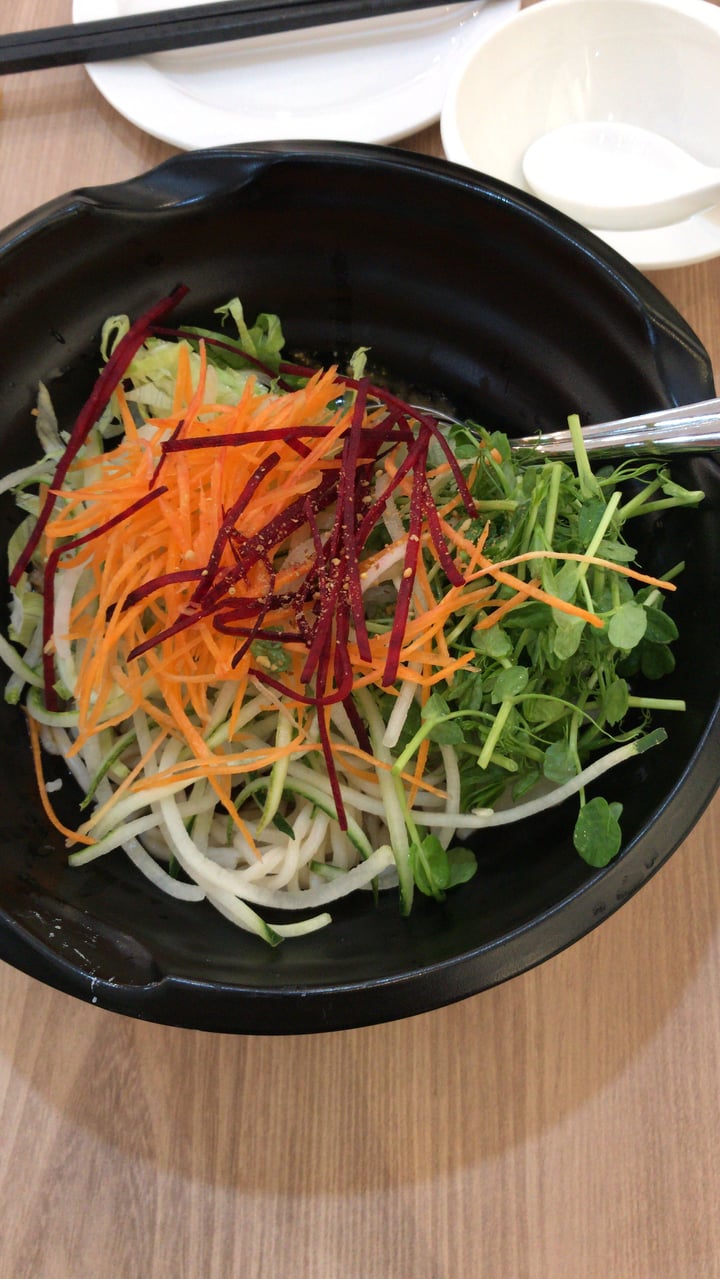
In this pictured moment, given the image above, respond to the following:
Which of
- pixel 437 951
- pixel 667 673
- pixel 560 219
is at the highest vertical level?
pixel 560 219

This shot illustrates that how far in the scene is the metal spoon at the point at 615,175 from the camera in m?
1.28

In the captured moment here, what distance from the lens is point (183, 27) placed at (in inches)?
54.2

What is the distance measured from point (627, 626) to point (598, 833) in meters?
0.22

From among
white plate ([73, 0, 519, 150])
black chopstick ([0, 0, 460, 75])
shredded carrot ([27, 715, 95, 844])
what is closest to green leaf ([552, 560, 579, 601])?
shredded carrot ([27, 715, 95, 844])

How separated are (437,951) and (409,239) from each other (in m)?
0.90

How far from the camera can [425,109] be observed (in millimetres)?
1362

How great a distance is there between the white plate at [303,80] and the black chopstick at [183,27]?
38 millimetres

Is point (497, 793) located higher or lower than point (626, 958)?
higher

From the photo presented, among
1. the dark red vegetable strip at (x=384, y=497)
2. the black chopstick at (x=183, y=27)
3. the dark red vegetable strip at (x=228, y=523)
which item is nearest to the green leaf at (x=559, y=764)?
the dark red vegetable strip at (x=384, y=497)

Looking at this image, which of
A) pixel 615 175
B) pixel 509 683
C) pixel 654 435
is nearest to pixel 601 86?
pixel 615 175

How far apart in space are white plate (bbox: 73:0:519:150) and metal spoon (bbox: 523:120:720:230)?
213 millimetres

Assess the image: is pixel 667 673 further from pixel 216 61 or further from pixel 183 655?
pixel 216 61

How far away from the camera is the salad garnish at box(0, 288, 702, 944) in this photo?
938 millimetres

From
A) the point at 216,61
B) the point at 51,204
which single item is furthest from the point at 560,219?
the point at 216,61
